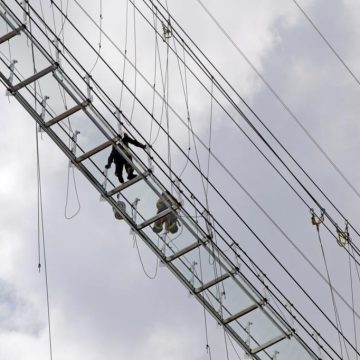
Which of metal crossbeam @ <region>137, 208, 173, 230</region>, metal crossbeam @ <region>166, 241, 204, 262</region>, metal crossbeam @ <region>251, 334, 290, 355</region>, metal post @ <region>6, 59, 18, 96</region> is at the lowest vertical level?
metal crossbeam @ <region>251, 334, 290, 355</region>

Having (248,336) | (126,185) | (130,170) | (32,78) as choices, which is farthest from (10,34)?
(248,336)

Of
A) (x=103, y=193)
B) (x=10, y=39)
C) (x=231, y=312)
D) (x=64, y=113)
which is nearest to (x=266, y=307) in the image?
(x=231, y=312)

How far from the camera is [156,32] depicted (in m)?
24.7

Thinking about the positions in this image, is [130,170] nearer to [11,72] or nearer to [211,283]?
[211,283]

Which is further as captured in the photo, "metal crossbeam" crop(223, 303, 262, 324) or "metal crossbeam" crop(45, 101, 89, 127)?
"metal crossbeam" crop(223, 303, 262, 324)

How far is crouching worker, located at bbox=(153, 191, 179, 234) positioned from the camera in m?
21.6

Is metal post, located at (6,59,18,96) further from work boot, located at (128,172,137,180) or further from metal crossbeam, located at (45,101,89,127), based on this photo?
work boot, located at (128,172,137,180)

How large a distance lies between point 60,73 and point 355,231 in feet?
22.4

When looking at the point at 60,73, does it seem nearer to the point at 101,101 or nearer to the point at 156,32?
the point at 101,101

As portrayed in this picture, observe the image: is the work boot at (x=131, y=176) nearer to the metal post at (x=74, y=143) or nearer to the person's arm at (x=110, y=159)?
the person's arm at (x=110, y=159)

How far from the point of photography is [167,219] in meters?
21.8

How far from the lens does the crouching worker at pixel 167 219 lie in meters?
21.6

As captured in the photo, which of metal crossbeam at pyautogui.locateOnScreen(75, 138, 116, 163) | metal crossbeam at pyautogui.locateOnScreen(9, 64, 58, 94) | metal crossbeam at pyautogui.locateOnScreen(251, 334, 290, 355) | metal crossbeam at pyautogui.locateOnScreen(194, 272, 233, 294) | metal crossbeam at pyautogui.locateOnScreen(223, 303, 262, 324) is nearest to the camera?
metal crossbeam at pyautogui.locateOnScreen(75, 138, 116, 163)

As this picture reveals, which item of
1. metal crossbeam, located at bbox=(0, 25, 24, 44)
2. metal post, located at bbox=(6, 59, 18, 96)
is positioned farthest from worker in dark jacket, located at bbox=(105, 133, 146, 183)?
metal crossbeam, located at bbox=(0, 25, 24, 44)
